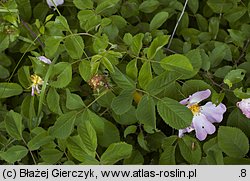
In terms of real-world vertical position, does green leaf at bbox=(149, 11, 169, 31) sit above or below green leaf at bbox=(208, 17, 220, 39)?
above

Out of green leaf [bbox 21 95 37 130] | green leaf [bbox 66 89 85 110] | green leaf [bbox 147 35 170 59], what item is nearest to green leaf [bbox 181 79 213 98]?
green leaf [bbox 147 35 170 59]

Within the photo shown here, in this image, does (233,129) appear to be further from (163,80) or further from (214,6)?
(214,6)

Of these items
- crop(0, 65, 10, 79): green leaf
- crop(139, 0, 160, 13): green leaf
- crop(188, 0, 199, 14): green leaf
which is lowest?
crop(0, 65, 10, 79): green leaf

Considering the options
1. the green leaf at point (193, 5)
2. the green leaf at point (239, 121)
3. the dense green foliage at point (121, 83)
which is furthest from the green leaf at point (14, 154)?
the green leaf at point (193, 5)

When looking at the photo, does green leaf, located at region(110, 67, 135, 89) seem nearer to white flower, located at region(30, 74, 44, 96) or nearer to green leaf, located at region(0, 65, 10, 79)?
white flower, located at region(30, 74, 44, 96)

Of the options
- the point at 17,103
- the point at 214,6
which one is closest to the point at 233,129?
the point at 214,6

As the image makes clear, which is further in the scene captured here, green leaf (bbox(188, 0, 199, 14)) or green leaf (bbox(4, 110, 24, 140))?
green leaf (bbox(188, 0, 199, 14))

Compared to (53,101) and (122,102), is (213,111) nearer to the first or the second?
(122,102)
